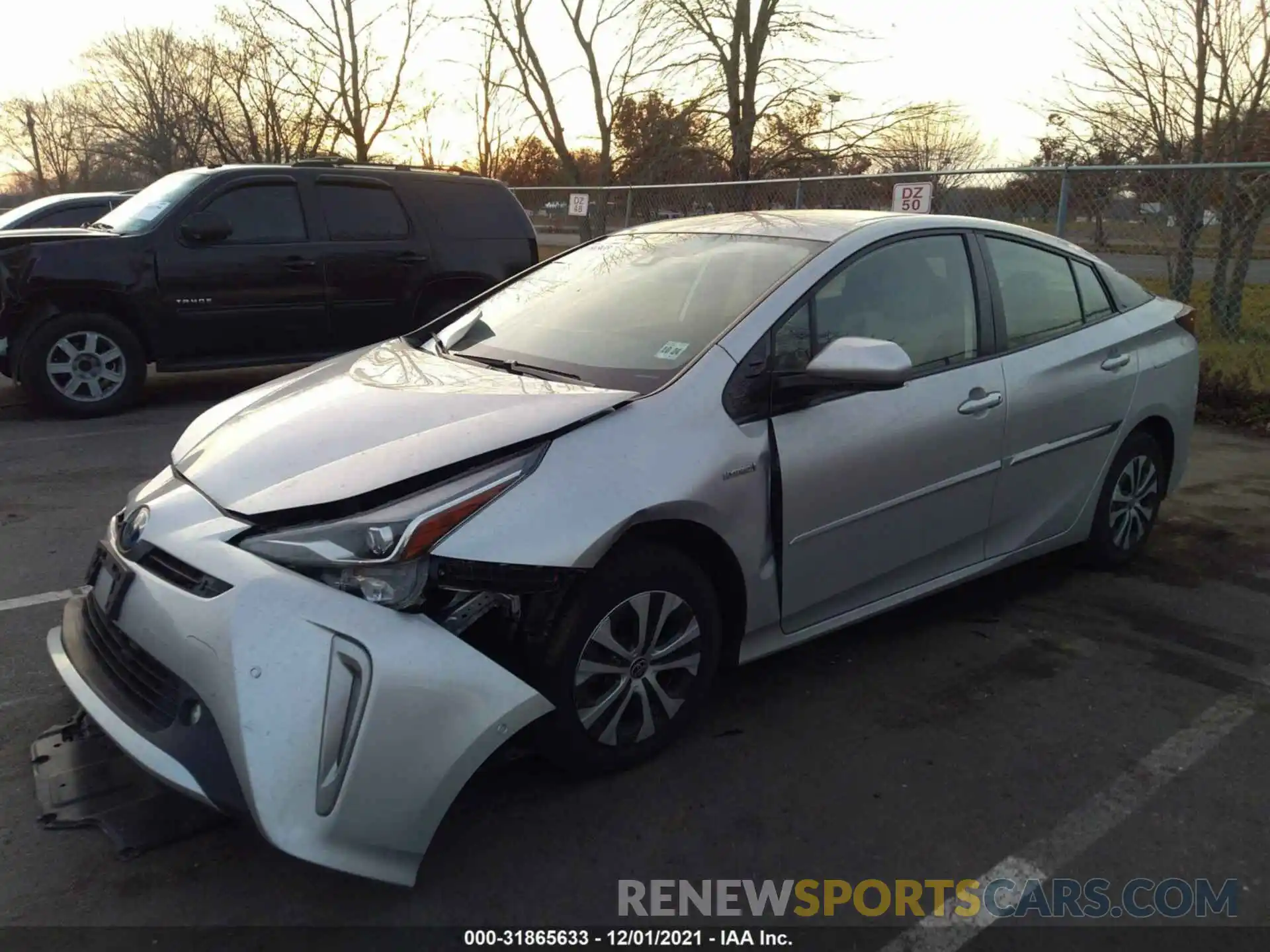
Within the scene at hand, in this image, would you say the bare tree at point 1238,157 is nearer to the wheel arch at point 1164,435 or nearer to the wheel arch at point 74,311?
the wheel arch at point 1164,435

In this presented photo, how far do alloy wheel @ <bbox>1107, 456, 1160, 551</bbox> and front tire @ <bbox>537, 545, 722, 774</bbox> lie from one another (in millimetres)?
2462

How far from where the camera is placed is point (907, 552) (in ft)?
12.0

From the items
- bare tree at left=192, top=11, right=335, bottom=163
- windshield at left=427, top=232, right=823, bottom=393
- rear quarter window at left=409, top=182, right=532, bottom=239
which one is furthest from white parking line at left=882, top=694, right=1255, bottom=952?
bare tree at left=192, top=11, right=335, bottom=163

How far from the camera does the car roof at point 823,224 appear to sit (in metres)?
3.74

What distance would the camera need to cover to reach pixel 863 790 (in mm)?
2973

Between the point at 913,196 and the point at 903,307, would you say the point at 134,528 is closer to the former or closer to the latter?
the point at 903,307

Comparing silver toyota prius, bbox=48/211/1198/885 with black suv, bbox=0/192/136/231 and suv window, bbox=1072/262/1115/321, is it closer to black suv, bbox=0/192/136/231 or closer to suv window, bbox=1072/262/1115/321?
suv window, bbox=1072/262/1115/321

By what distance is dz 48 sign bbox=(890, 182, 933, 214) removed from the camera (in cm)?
935

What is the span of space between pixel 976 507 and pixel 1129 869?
59.8 inches

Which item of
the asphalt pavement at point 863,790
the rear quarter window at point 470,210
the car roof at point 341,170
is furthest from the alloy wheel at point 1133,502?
the car roof at point 341,170

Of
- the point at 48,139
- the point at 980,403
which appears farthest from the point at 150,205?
the point at 48,139

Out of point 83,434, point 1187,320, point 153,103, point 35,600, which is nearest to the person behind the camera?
point 35,600

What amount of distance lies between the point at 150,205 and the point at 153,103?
1414 inches

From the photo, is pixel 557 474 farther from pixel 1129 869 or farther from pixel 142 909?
pixel 1129 869
